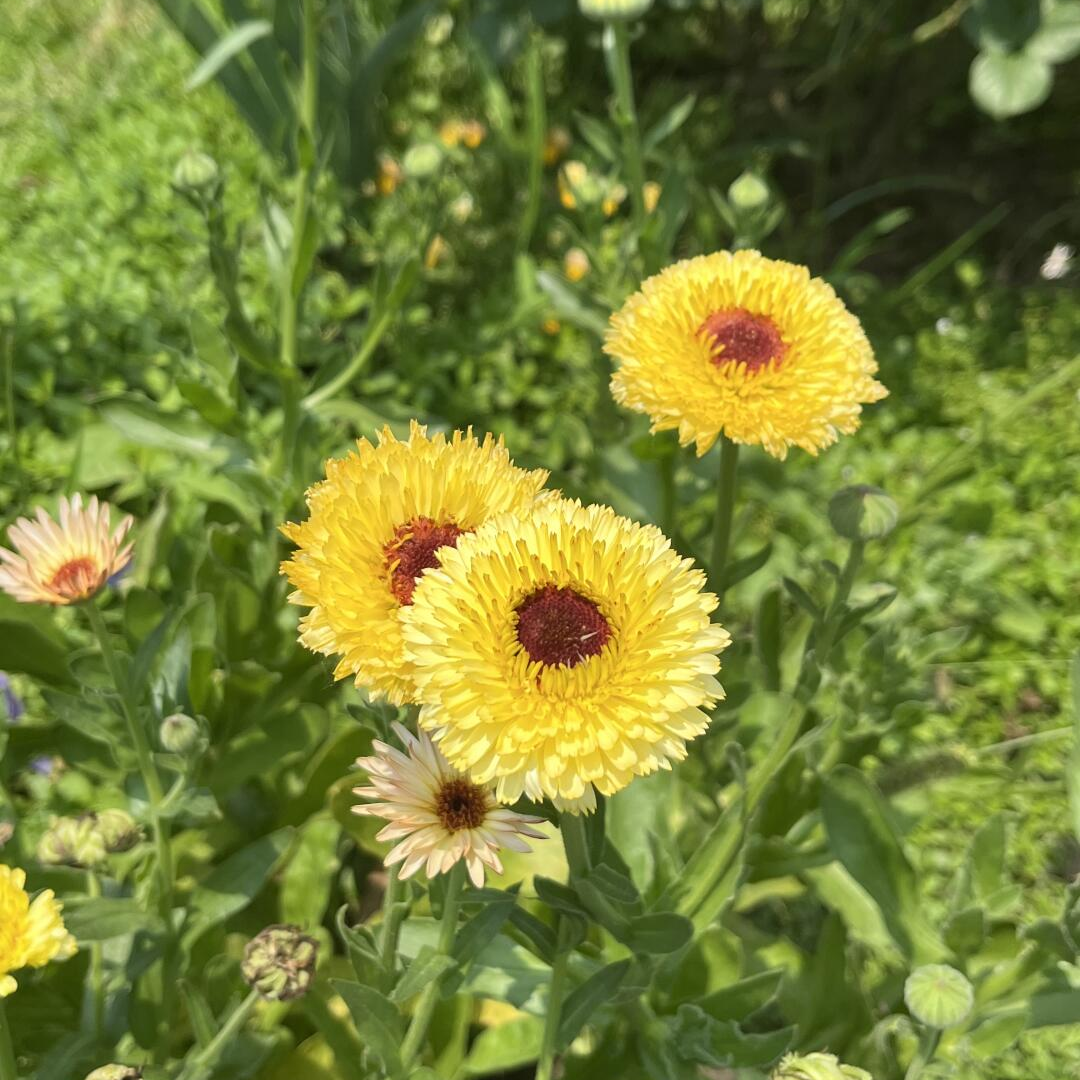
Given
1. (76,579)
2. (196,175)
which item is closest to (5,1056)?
(76,579)

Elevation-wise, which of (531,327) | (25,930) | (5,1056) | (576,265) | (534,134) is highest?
(534,134)

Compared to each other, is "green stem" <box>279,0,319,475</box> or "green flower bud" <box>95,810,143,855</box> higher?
"green stem" <box>279,0,319,475</box>

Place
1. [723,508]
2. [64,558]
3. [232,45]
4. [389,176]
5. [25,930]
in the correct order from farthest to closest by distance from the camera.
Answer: [389,176]
[232,45]
[723,508]
[64,558]
[25,930]

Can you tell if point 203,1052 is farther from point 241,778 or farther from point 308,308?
point 308,308

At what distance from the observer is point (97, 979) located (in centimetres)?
140

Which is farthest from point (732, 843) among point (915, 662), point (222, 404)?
point (222, 404)

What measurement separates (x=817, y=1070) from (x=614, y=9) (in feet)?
5.66

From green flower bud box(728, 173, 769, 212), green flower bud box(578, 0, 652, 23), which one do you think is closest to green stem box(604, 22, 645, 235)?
green flower bud box(578, 0, 652, 23)

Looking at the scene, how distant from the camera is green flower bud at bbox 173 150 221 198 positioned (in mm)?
1769

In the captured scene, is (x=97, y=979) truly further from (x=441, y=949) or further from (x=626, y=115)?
(x=626, y=115)

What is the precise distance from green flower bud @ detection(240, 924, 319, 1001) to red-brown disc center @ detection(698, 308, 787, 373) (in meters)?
0.88

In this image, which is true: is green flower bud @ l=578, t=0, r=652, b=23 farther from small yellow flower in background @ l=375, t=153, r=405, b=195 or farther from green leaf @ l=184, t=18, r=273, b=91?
small yellow flower in background @ l=375, t=153, r=405, b=195

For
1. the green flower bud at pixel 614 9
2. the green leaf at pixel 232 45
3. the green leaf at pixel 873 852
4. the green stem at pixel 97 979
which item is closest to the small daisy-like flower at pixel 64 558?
the green stem at pixel 97 979

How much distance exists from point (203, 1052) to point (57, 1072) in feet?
0.67
